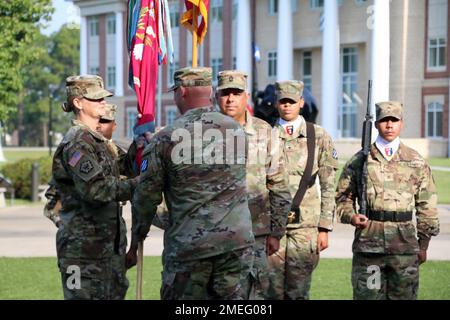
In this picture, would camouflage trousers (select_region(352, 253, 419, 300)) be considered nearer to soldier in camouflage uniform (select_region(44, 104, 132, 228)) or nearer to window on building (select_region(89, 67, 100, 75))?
soldier in camouflage uniform (select_region(44, 104, 132, 228))

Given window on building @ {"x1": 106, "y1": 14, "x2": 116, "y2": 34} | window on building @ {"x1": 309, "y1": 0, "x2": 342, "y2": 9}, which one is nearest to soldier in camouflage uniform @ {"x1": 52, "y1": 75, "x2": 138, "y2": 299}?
window on building @ {"x1": 309, "y1": 0, "x2": 342, "y2": 9}

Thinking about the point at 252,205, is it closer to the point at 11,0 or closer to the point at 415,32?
the point at 11,0

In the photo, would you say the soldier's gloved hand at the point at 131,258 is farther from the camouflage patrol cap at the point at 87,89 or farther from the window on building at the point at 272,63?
the window on building at the point at 272,63

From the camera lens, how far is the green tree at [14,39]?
82.8 ft

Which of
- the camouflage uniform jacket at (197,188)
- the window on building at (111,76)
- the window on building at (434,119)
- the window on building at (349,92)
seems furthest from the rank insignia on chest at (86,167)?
the window on building at (111,76)

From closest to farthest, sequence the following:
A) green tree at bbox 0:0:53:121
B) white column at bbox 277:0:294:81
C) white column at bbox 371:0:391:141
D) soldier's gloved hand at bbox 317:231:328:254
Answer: soldier's gloved hand at bbox 317:231:328:254, green tree at bbox 0:0:53:121, white column at bbox 371:0:391:141, white column at bbox 277:0:294:81

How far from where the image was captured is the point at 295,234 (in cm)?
790

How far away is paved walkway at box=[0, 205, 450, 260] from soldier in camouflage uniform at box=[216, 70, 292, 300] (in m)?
6.60

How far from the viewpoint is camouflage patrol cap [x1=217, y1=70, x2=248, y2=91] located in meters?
7.02

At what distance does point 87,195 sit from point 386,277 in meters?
2.78

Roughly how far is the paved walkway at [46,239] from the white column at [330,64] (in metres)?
36.6

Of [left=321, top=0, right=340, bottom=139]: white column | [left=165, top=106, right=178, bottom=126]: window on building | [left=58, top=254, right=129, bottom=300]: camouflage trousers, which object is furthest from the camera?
[left=165, top=106, right=178, bottom=126]: window on building

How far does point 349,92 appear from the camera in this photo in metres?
60.6

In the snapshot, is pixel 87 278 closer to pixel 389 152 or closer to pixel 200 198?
pixel 200 198
